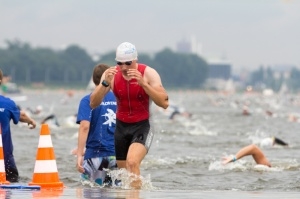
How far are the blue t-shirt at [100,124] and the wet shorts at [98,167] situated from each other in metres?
0.06

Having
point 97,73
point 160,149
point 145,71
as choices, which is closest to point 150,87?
point 145,71

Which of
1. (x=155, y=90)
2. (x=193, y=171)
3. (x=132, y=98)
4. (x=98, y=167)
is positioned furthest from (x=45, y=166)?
(x=193, y=171)

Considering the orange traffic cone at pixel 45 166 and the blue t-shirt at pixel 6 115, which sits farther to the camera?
the blue t-shirt at pixel 6 115

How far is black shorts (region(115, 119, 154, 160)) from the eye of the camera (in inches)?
497

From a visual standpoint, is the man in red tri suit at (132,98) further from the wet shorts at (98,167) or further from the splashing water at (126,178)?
the wet shorts at (98,167)

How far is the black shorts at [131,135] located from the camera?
12.6m

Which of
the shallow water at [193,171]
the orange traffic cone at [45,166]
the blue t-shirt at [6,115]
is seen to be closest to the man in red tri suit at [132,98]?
the shallow water at [193,171]

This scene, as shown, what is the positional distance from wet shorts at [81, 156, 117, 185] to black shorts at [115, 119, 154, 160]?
2.67 ft

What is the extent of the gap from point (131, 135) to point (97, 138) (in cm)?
101

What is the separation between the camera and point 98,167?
13680 millimetres

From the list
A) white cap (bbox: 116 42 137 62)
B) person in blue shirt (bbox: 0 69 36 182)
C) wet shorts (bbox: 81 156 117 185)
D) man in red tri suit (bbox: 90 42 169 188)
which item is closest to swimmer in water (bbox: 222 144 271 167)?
→ wet shorts (bbox: 81 156 117 185)

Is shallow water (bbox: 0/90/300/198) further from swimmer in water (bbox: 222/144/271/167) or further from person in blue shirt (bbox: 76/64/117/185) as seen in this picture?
person in blue shirt (bbox: 76/64/117/185)

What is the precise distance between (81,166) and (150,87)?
1.98 m

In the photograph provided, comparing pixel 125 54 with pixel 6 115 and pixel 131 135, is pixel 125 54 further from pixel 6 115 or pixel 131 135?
pixel 6 115
